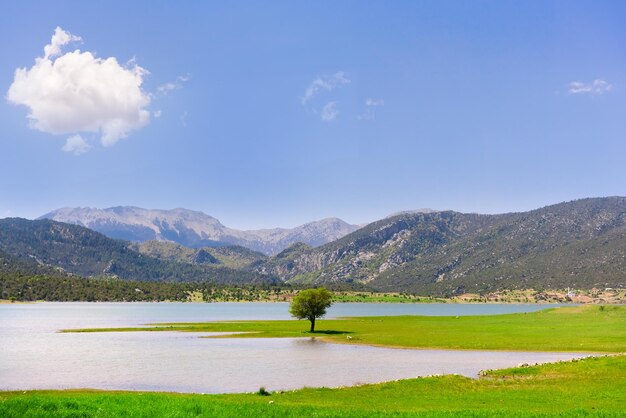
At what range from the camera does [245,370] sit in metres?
64.8

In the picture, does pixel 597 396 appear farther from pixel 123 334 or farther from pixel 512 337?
pixel 123 334

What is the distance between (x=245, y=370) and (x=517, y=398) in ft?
110

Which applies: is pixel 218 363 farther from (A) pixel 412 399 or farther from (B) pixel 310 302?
(B) pixel 310 302

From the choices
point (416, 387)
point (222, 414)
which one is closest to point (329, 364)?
point (416, 387)

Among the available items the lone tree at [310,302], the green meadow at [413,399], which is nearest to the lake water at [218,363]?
the green meadow at [413,399]

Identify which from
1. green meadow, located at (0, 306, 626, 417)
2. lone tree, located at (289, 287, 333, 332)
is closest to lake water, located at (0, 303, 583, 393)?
green meadow, located at (0, 306, 626, 417)

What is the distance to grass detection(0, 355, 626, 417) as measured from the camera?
3067 cm

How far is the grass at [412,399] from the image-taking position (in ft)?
101

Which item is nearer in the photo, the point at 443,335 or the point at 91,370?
the point at 91,370

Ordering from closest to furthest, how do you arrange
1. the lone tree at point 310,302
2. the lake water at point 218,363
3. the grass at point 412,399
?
1. the grass at point 412,399
2. the lake water at point 218,363
3. the lone tree at point 310,302

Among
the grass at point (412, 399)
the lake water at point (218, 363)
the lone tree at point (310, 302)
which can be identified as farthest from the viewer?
the lone tree at point (310, 302)

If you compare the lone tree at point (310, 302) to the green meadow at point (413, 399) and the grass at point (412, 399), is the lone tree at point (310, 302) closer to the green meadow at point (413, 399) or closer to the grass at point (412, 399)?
the green meadow at point (413, 399)

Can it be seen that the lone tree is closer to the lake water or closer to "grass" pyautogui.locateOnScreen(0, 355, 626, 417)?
the lake water

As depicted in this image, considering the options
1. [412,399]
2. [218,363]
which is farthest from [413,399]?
[218,363]
